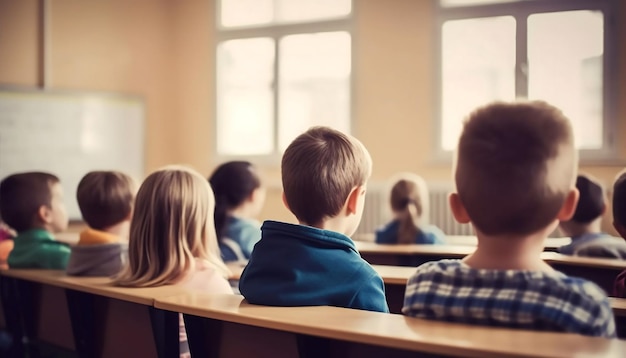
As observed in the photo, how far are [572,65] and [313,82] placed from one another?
7.78 ft

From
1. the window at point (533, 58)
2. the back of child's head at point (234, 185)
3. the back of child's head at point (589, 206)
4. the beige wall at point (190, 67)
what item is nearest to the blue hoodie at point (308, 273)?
the back of child's head at point (589, 206)

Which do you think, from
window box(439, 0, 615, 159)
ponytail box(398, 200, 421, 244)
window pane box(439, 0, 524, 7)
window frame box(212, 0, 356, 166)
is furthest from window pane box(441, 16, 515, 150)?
ponytail box(398, 200, 421, 244)

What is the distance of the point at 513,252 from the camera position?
1303mm

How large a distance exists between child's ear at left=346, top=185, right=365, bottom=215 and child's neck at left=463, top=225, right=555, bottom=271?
518 mm

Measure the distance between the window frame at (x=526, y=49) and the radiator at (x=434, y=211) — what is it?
32 centimetres

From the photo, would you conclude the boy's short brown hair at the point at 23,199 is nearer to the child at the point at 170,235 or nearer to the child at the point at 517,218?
the child at the point at 170,235

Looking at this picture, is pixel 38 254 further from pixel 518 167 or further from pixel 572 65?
pixel 572 65

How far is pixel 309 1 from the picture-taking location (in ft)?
22.8

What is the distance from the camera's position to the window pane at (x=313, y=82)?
6.79 metres

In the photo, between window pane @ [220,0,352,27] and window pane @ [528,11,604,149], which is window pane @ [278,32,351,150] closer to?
window pane @ [220,0,352,27]

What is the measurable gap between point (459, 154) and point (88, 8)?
624 cm

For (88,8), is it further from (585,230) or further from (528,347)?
(528,347)

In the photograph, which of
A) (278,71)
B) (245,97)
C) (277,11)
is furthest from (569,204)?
(245,97)

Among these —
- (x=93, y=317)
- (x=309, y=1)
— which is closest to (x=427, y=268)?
(x=93, y=317)
